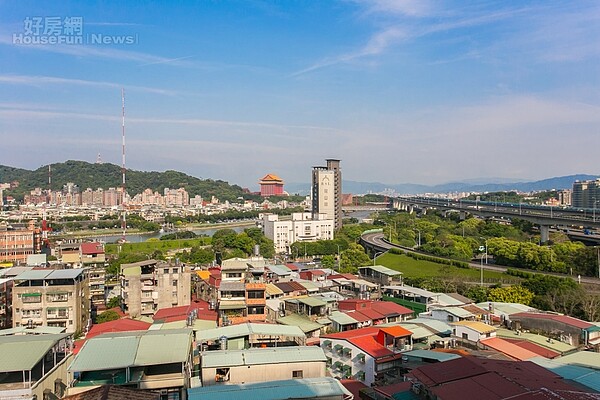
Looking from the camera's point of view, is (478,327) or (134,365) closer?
(134,365)

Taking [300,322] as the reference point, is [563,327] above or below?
above

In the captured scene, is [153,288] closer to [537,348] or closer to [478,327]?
[478,327]

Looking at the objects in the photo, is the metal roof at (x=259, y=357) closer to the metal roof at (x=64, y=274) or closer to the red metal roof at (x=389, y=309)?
the red metal roof at (x=389, y=309)

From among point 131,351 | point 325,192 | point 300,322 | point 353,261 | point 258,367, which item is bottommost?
point 353,261

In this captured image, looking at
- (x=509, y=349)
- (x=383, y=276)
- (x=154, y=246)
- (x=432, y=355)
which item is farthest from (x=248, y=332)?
(x=154, y=246)

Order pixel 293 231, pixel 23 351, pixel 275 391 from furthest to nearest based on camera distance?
1. pixel 293 231
2. pixel 23 351
3. pixel 275 391

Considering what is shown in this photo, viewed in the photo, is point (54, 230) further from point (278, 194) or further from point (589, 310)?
point (278, 194)
